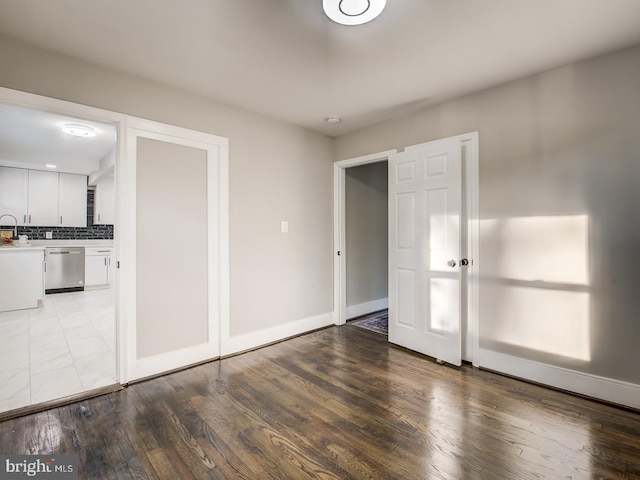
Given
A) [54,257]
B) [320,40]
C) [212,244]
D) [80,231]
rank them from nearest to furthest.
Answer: [320,40] → [212,244] → [54,257] → [80,231]

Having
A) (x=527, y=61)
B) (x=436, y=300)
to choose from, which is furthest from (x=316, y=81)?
(x=436, y=300)

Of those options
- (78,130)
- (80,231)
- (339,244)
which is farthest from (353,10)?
(80,231)

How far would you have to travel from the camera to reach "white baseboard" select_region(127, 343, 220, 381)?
260 cm

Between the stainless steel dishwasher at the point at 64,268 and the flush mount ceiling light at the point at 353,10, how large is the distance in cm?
717

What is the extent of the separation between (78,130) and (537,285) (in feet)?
17.4

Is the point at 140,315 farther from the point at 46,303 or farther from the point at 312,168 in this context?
the point at 46,303

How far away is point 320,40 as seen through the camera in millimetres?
2070

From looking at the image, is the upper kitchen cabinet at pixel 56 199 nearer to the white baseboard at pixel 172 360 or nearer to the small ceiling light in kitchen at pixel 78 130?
the small ceiling light in kitchen at pixel 78 130

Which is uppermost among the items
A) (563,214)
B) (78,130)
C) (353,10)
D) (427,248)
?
(78,130)

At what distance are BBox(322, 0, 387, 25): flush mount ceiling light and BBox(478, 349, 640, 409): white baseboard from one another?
111 inches

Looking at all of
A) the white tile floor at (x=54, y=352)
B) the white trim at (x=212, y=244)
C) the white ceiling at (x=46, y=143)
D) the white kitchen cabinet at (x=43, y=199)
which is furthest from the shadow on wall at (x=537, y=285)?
the white kitchen cabinet at (x=43, y=199)

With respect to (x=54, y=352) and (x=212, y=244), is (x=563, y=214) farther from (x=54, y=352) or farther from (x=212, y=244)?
(x=54, y=352)

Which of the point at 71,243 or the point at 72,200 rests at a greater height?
the point at 72,200

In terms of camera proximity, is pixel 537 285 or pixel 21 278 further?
pixel 21 278
